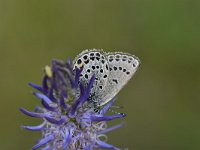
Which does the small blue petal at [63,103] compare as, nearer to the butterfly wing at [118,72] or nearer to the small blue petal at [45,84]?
the small blue petal at [45,84]

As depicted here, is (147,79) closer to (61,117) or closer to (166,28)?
(166,28)

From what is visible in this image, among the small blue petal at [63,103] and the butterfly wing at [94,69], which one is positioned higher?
the butterfly wing at [94,69]

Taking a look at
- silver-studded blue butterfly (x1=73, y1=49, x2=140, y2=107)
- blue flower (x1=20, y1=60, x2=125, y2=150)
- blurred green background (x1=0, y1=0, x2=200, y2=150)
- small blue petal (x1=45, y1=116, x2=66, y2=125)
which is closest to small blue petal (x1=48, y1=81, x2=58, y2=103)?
blue flower (x1=20, y1=60, x2=125, y2=150)

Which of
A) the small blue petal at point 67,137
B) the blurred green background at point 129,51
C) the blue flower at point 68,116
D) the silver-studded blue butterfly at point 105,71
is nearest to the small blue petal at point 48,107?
the blue flower at point 68,116

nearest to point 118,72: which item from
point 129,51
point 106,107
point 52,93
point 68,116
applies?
point 106,107

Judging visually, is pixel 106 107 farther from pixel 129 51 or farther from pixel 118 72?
pixel 129 51

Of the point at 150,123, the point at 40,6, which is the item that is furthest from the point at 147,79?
the point at 40,6
